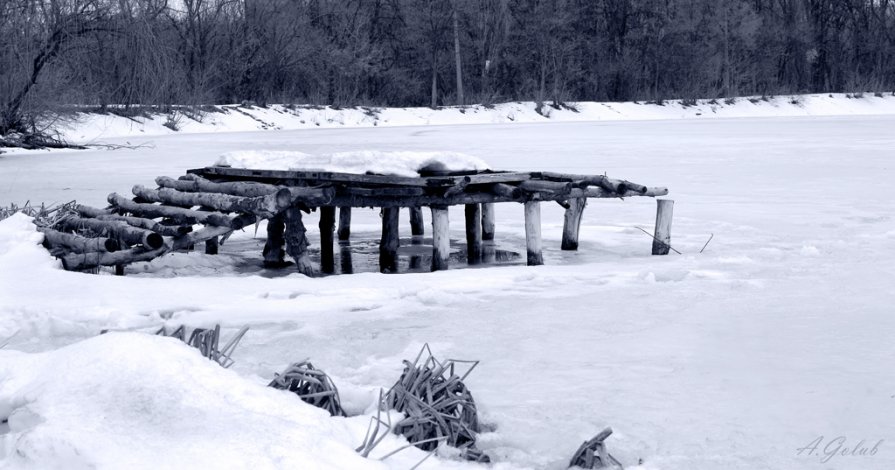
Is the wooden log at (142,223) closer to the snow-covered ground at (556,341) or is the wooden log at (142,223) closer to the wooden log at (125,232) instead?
the wooden log at (125,232)

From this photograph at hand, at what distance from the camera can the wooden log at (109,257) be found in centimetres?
893

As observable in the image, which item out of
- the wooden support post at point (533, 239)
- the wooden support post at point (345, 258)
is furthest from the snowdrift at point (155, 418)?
the wooden support post at point (345, 258)

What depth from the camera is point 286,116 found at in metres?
40.6

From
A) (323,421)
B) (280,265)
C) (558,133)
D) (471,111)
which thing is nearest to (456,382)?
(323,421)

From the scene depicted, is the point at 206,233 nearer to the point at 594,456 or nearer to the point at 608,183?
the point at 608,183

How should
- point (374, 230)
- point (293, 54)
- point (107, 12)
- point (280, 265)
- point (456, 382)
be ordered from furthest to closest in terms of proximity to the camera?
point (293, 54)
point (374, 230)
point (280, 265)
point (107, 12)
point (456, 382)

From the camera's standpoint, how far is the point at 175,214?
988 cm

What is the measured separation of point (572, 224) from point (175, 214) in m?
3.90

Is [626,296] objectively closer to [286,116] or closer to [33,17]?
[33,17]

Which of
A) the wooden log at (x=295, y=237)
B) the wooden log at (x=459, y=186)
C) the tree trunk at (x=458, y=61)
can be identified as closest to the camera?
the wooden log at (x=295, y=237)

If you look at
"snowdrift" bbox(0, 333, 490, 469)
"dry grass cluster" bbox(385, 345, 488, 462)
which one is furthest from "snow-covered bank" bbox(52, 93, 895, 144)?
"snowdrift" bbox(0, 333, 490, 469)

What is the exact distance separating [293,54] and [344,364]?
4288 cm

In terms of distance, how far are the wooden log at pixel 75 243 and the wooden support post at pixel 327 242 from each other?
195cm

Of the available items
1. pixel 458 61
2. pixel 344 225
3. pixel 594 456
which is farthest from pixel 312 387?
pixel 458 61
